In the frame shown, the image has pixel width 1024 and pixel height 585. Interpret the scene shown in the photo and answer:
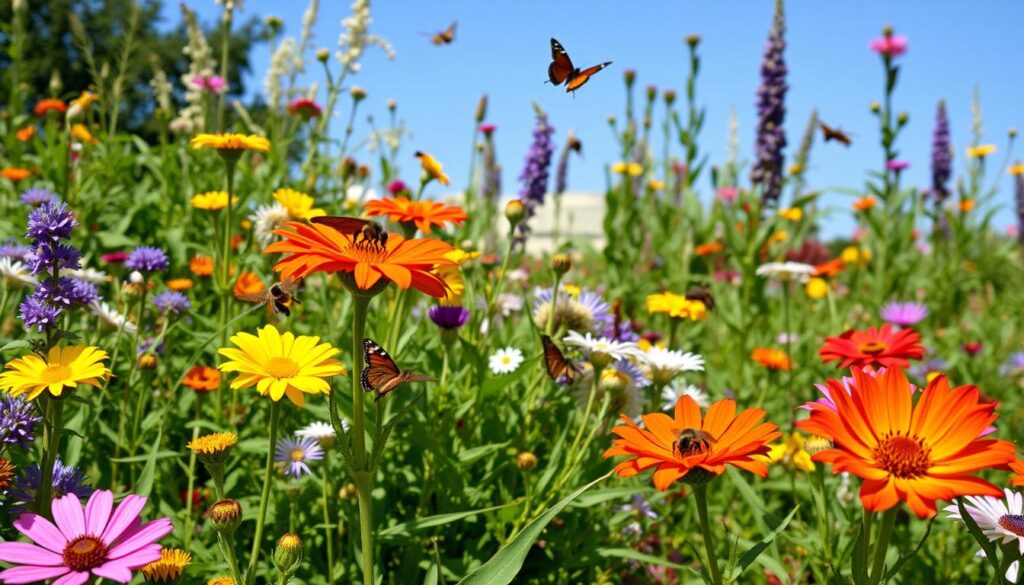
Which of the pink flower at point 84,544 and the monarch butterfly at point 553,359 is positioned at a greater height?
the monarch butterfly at point 553,359

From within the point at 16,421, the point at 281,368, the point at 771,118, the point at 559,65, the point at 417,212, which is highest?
the point at 771,118

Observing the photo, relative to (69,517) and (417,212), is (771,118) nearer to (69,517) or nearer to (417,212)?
(417,212)

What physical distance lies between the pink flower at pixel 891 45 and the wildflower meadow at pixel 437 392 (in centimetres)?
1

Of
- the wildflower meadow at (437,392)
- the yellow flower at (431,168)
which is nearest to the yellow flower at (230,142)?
the wildflower meadow at (437,392)

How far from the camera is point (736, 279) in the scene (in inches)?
221

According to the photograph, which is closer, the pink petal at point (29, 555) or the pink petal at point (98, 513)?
the pink petal at point (29, 555)

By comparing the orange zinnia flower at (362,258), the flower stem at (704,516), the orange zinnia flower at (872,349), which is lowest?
the flower stem at (704,516)

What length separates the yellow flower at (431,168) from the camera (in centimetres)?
224

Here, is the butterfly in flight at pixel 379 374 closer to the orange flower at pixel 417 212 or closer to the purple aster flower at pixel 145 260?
the orange flower at pixel 417 212

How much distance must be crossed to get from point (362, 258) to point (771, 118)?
3.27m

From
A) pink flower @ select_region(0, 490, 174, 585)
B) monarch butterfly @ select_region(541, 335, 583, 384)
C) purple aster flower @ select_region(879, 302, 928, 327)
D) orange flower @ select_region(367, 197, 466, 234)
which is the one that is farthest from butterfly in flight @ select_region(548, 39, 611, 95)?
purple aster flower @ select_region(879, 302, 928, 327)

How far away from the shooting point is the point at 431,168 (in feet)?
7.41

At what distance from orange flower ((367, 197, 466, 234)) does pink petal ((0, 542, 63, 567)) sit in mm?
881

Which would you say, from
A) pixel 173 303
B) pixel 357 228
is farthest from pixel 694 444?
pixel 173 303
